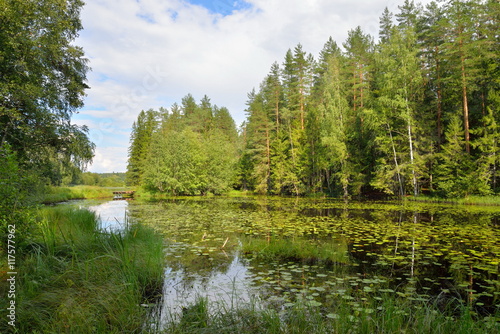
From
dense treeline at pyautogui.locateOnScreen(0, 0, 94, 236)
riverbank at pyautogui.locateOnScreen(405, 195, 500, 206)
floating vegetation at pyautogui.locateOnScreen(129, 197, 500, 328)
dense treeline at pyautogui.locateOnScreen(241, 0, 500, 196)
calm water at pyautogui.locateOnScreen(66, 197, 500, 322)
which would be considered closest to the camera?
floating vegetation at pyautogui.locateOnScreen(129, 197, 500, 328)

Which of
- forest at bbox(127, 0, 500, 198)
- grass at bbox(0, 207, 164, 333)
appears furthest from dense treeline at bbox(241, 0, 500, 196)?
grass at bbox(0, 207, 164, 333)

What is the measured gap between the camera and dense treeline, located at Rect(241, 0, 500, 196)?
2295 cm

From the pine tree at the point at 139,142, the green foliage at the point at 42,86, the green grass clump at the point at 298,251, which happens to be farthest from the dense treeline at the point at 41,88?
the pine tree at the point at 139,142

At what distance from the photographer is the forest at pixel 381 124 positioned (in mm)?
23219

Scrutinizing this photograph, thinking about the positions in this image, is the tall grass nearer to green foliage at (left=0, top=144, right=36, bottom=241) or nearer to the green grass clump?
green foliage at (left=0, top=144, right=36, bottom=241)

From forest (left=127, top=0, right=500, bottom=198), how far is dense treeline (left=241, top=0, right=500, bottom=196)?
5.0 inches

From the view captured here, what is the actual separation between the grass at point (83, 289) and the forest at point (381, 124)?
2649 cm

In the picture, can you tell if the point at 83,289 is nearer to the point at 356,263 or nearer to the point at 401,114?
the point at 356,263

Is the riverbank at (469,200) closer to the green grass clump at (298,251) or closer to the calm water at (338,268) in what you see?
the calm water at (338,268)

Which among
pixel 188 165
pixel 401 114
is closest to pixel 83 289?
pixel 401 114

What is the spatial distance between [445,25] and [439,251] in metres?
25.4

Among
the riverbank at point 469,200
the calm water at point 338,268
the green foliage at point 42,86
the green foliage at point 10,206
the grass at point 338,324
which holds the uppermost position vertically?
the green foliage at point 42,86

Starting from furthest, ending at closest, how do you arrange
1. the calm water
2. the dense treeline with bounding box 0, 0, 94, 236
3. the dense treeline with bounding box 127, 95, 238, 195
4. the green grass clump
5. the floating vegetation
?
the dense treeline with bounding box 127, 95, 238, 195 < the dense treeline with bounding box 0, 0, 94, 236 < the green grass clump < the calm water < the floating vegetation

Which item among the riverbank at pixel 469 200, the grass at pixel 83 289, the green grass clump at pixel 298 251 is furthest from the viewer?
the riverbank at pixel 469 200
